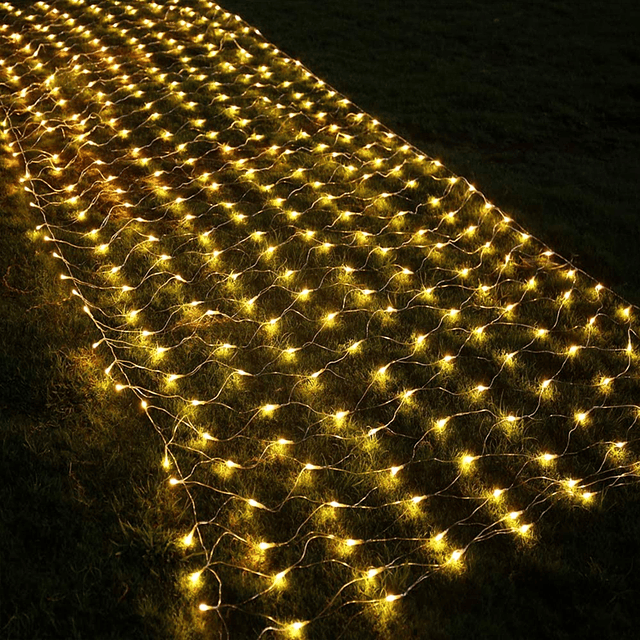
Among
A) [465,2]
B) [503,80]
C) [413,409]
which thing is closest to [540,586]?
[413,409]

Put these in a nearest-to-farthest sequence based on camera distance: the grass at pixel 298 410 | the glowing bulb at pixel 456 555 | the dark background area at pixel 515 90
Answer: the grass at pixel 298 410 < the glowing bulb at pixel 456 555 < the dark background area at pixel 515 90

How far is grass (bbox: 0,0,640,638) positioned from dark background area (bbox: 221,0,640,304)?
138mm

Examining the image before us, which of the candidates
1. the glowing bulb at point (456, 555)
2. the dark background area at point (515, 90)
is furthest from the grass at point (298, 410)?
the dark background area at point (515, 90)

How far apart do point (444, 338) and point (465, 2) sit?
718 cm

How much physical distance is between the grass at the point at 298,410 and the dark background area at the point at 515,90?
138 millimetres

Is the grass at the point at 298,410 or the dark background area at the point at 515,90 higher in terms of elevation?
the dark background area at the point at 515,90

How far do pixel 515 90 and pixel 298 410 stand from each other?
4647 mm

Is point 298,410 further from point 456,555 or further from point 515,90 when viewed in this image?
point 515,90

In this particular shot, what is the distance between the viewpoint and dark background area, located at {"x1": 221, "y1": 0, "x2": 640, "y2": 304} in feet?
12.7

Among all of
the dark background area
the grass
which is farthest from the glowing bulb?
the dark background area

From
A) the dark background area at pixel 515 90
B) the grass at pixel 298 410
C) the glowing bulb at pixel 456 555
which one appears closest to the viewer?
the grass at pixel 298 410

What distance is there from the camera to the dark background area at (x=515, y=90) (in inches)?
153

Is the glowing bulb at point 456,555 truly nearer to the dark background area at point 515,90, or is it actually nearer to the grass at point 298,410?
the grass at point 298,410

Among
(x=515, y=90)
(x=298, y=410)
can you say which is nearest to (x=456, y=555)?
(x=298, y=410)
